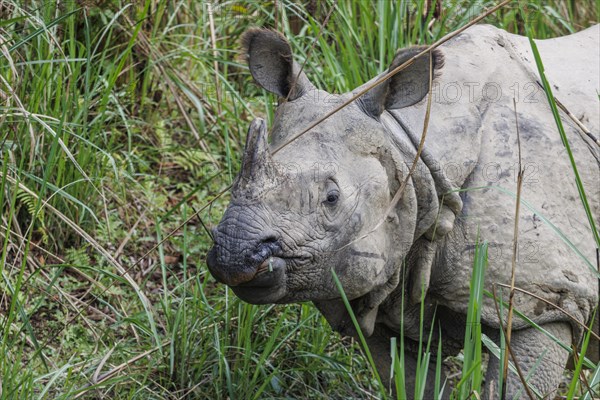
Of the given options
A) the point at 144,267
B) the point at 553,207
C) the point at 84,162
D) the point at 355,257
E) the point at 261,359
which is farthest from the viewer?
the point at 144,267

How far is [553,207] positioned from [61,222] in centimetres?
268

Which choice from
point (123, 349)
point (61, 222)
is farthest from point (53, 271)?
point (123, 349)

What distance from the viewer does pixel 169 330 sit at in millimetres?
4875

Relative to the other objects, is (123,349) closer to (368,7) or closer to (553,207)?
(553,207)

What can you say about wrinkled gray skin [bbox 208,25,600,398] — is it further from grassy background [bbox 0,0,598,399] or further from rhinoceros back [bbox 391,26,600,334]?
grassy background [bbox 0,0,598,399]

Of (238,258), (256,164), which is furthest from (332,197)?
(238,258)

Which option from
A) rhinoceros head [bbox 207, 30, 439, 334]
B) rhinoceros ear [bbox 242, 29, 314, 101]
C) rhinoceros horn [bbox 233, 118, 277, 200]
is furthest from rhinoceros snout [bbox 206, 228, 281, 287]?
rhinoceros ear [bbox 242, 29, 314, 101]

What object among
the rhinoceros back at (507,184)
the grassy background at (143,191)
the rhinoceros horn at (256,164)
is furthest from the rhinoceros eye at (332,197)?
the grassy background at (143,191)

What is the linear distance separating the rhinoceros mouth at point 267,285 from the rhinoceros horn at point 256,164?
0.23m

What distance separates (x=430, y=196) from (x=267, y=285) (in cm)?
75

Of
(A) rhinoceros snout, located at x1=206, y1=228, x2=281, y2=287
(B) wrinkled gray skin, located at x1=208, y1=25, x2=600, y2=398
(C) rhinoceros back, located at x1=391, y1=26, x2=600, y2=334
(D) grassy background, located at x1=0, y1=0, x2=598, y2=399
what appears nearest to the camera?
(A) rhinoceros snout, located at x1=206, y1=228, x2=281, y2=287

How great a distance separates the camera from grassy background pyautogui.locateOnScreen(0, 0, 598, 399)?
4680 millimetres

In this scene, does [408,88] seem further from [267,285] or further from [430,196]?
[267,285]

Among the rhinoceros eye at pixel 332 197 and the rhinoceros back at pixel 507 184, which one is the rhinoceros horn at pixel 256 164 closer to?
the rhinoceros eye at pixel 332 197
